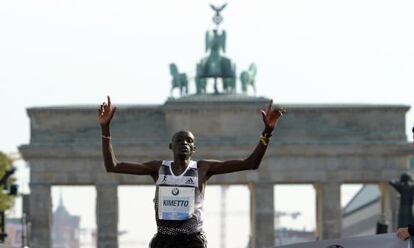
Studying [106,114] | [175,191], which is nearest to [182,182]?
[175,191]

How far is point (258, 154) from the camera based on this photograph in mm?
14125

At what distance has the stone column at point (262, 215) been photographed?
306 feet

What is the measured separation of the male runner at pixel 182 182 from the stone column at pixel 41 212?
77.5 metres

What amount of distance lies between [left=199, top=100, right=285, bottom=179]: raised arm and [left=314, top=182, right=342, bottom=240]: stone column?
258ft

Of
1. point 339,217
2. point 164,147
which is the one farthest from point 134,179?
point 339,217

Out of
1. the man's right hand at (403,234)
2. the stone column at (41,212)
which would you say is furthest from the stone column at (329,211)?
the man's right hand at (403,234)

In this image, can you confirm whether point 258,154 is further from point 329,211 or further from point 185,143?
point 329,211

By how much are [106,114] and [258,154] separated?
1083 mm

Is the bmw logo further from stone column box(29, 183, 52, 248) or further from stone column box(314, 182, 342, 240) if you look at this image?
stone column box(314, 182, 342, 240)

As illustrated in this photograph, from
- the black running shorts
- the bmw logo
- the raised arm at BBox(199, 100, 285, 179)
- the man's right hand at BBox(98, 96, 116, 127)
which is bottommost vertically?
the black running shorts

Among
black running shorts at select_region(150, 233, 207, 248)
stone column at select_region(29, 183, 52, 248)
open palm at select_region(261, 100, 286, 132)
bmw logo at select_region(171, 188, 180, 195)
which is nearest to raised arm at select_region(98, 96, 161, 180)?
A: bmw logo at select_region(171, 188, 180, 195)

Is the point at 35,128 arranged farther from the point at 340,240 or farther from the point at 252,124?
the point at 340,240

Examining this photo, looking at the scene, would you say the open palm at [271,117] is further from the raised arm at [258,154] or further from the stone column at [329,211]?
the stone column at [329,211]

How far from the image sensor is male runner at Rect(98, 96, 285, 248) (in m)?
14.1
